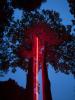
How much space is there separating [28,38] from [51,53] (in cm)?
265

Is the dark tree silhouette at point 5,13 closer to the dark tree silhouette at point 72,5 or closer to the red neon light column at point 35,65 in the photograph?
the red neon light column at point 35,65

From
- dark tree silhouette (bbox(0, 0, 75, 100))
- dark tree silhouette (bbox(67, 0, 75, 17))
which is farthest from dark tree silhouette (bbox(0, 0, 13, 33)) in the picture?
dark tree silhouette (bbox(67, 0, 75, 17))

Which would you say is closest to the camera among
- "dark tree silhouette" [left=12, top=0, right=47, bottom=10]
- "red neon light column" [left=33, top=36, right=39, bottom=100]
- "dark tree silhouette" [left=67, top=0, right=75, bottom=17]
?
"red neon light column" [left=33, top=36, right=39, bottom=100]

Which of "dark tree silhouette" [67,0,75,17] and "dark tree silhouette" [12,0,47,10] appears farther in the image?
"dark tree silhouette" [12,0,47,10]

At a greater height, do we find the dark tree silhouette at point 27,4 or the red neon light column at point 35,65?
the dark tree silhouette at point 27,4

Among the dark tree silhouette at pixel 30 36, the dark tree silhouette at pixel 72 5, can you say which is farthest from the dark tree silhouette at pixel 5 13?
the dark tree silhouette at pixel 72 5

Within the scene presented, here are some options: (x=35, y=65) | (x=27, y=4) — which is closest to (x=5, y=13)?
(x=27, y=4)

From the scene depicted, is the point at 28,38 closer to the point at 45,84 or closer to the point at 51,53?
the point at 51,53

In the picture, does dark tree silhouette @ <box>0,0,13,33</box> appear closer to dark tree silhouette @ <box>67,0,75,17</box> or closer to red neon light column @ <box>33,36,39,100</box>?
red neon light column @ <box>33,36,39,100</box>

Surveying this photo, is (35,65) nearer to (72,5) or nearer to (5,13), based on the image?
(5,13)

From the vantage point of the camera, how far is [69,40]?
24344mm

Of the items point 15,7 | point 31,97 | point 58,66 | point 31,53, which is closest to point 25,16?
point 15,7

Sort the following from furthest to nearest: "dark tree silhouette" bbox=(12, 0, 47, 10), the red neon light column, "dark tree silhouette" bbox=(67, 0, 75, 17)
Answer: "dark tree silhouette" bbox=(12, 0, 47, 10) < "dark tree silhouette" bbox=(67, 0, 75, 17) < the red neon light column

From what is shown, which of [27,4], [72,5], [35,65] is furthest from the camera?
[27,4]
